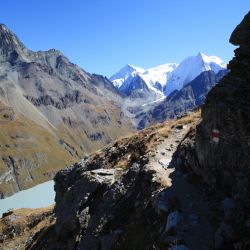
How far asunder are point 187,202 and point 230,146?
124 inches

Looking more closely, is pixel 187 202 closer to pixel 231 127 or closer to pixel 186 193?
pixel 186 193

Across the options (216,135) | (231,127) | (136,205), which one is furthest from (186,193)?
(231,127)

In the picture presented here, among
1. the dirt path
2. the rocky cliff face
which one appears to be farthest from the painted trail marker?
the dirt path

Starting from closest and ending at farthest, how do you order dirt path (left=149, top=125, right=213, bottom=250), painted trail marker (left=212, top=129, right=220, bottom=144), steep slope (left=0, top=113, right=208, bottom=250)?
dirt path (left=149, top=125, right=213, bottom=250)
steep slope (left=0, top=113, right=208, bottom=250)
painted trail marker (left=212, top=129, right=220, bottom=144)

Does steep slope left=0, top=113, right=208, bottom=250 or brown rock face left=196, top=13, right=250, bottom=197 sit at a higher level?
brown rock face left=196, top=13, right=250, bottom=197

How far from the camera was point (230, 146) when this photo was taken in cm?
2030

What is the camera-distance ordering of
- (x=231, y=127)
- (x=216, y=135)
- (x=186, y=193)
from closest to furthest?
(x=231, y=127), (x=216, y=135), (x=186, y=193)

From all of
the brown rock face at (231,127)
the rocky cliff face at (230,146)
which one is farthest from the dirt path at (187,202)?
the brown rock face at (231,127)

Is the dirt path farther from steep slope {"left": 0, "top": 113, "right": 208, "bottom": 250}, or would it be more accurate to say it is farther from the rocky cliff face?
the rocky cliff face

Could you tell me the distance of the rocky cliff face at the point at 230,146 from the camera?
1723 cm

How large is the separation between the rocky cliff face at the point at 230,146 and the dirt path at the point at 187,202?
2.26 feet

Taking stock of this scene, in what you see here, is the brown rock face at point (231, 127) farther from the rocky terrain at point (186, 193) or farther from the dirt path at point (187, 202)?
the dirt path at point (187, 202)

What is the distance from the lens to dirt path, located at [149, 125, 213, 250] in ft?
59.4

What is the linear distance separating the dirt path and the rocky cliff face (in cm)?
69
